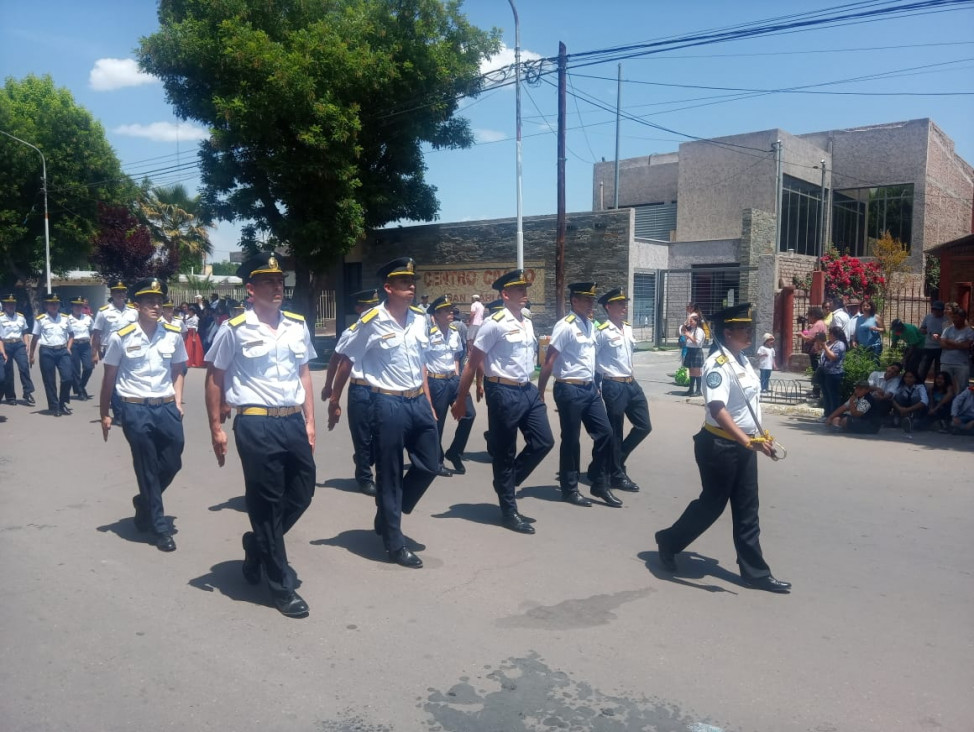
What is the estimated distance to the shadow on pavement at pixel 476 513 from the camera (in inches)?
265

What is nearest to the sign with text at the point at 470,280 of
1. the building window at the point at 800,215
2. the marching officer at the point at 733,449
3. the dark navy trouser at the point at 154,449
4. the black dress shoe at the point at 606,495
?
the building window at the point at 800,215

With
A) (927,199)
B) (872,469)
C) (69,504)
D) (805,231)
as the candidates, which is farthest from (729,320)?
(927,199)

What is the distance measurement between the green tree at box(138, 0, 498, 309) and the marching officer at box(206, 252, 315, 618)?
1693 centimetres

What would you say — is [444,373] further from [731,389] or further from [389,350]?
[731,389]

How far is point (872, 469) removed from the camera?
902 centimetres

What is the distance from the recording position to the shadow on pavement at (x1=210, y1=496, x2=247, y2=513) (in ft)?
23.0

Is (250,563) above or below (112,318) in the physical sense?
below

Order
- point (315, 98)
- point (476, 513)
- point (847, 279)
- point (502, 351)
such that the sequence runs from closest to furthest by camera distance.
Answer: point (502, 351), point (476, 513), point (847, 279), point (315, 98)

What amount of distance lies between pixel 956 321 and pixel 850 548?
7.01 m

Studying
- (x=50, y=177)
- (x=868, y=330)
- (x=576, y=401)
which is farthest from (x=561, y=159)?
(x=50, y=177)

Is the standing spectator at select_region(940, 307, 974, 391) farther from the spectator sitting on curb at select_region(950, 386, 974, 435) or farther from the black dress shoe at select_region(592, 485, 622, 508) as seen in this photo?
the black dress shoe at select_region(592, 485, 622, 508)

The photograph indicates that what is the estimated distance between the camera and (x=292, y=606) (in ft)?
15.3

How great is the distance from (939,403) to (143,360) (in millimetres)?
9904

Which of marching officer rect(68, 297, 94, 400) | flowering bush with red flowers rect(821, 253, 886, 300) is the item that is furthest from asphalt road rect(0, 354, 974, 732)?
flowering bush with red flowers rect(821, 253, 886, 300)
